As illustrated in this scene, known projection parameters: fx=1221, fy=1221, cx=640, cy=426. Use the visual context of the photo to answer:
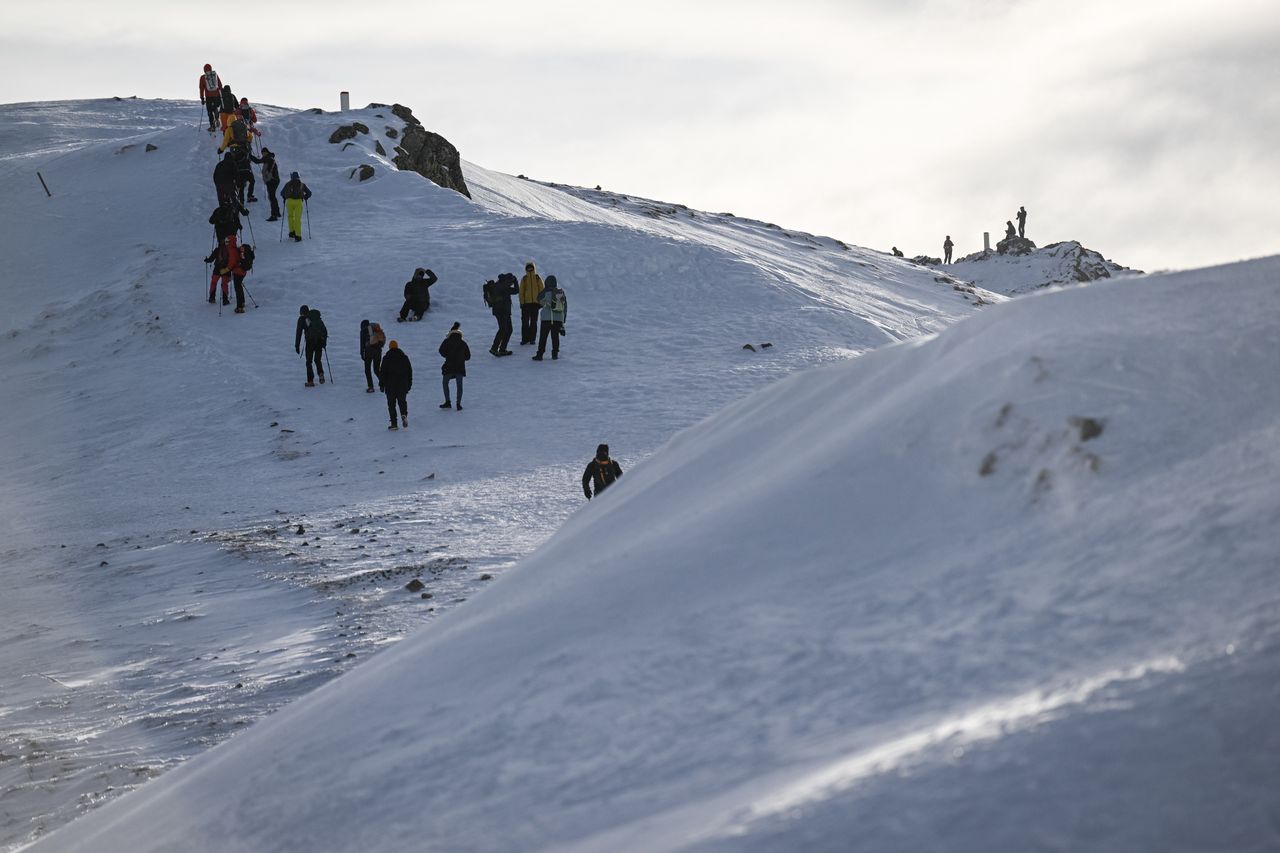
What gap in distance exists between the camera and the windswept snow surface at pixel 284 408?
26.9ft

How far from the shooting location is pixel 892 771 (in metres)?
2.78

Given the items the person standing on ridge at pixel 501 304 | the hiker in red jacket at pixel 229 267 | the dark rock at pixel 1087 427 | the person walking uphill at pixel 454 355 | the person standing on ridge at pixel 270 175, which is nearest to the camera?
the dark rock at pixel 1087 427

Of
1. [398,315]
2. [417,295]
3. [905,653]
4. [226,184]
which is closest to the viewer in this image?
[905,653]

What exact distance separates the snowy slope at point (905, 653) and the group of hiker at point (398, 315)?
1155cm

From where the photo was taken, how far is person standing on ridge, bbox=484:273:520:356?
19125mm

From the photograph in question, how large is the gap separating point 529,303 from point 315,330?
352 cm

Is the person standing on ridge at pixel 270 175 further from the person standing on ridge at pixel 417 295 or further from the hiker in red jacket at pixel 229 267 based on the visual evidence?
the person standing on ridge at pixel 417 295

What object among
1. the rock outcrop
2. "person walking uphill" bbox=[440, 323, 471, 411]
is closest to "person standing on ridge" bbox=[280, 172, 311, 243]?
the rock outcrop

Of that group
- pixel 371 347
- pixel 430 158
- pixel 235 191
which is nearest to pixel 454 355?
pixel 371 347

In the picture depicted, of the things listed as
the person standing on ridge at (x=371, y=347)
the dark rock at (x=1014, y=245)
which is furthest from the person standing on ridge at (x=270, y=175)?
the dark rock at (x=1014, y=245)

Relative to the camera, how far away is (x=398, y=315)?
21.1 metres

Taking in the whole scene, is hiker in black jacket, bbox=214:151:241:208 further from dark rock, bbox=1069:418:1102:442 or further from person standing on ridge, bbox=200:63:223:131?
dark rock, bbox=1069:418:1102:442

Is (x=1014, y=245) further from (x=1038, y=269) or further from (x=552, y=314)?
(x=552, y=314)

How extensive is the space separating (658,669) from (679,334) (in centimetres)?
1708
